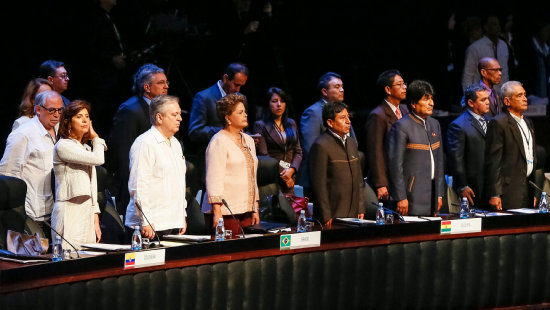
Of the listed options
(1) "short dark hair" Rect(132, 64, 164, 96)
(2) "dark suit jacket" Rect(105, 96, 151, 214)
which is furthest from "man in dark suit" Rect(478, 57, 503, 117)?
(2) "dark suit jacket" Rect(105, 96, 151, 214)

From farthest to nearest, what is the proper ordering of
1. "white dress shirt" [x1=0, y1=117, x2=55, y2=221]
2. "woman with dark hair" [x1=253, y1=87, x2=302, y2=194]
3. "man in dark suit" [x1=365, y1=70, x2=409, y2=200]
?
"woman with dark hair" [x1=253, y1=87, x2=302, y2=194], "man in dark suit" [x1=365, y1=70, x2=409, y2=200], "white dress shirt" [x1=0, y1=117, x2=55, y2=221]

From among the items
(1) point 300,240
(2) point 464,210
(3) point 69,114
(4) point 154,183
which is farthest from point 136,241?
(2) point 464,210

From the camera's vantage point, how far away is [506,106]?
6.11 meters

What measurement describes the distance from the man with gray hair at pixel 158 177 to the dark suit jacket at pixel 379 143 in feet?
4.76

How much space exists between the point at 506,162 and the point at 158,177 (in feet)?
8.18

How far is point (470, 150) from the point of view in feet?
20.0

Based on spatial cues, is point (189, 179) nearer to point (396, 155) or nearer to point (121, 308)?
point (396, 155)

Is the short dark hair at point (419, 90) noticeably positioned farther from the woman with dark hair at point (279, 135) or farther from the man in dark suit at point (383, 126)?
the woman with dark hair at point (279, 135)

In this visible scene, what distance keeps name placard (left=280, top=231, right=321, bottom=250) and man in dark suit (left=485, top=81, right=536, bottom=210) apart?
178 centimetres

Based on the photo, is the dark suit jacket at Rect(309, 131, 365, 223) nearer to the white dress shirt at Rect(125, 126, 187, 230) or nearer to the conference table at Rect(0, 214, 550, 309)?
the conference table at Rect(0, 214, 550, 309)

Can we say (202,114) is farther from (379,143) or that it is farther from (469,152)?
(469,152)

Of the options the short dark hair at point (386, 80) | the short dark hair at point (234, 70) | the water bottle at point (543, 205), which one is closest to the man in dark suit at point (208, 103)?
the short dark hair at point (234, 70)

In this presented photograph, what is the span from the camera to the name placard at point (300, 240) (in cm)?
454

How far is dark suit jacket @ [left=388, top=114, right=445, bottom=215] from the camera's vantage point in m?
5.62
